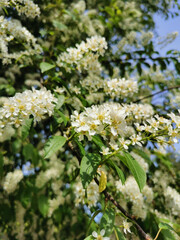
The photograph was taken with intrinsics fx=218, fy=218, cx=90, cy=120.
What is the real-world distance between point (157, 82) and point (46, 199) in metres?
1.62

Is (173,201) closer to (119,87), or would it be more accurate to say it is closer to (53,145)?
(119,87)

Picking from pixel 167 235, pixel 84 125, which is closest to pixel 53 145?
pixel 84 125

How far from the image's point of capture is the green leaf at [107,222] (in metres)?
0.79

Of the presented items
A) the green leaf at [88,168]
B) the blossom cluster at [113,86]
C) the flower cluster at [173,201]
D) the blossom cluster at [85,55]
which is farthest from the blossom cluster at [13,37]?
the flower cluster at [173,201]

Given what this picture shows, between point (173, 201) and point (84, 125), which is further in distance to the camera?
point (173, 201)

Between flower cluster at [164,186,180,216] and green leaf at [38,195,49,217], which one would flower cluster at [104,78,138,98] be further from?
green leaf at [38,195,49,217]

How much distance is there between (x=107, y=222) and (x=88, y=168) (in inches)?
8.6

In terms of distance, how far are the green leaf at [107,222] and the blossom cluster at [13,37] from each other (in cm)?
105

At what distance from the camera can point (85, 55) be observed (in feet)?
4.46

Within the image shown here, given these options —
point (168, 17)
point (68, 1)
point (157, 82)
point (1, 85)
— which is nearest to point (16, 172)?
point (1, 85)

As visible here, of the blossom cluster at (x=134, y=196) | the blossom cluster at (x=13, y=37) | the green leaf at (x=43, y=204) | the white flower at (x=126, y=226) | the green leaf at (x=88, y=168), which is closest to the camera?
the green leaf at (x=88, y=168)

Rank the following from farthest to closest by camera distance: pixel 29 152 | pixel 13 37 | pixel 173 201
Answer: pixel 29 152, pixel 173 201, pixel 13 37

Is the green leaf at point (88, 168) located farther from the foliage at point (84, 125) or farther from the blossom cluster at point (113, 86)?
the blossom cluster at point (113, 86)

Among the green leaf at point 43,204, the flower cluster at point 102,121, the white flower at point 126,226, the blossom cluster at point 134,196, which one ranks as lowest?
the green leaf at point 43,204
